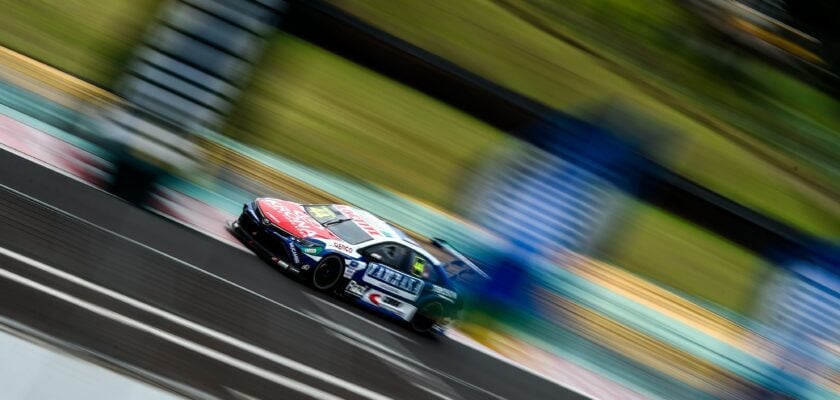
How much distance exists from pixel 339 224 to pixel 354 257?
1.83 ft

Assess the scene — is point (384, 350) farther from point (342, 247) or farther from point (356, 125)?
point (356, 125)

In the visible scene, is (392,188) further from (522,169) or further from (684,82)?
(684,82)

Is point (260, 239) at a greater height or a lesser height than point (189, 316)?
greater

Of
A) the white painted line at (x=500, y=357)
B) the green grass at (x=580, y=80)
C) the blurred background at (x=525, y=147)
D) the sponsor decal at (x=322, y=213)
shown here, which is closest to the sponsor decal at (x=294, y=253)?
the sponsor decal at (x=322, y=213)

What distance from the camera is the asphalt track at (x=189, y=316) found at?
7.75m

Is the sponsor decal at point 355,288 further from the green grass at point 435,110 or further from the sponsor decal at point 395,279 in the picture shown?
the green grass at point 435,110

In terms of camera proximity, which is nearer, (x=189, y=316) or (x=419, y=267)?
(x=189, y=316)

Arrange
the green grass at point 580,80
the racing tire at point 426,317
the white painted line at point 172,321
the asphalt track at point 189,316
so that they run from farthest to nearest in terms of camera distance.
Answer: the green grass at point 580,80 < the racing tire at point 426,317 < the white painted line at point 172,321 < the asphalt track at point 189,316

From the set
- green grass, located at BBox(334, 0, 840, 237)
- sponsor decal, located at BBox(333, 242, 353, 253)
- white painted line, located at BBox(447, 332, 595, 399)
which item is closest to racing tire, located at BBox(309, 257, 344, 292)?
sponsor decal, located at BBox(333, 242, 353, 253)

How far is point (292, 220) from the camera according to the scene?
12039 mm

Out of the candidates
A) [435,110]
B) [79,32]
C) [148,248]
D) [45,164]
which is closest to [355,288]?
[148,248]

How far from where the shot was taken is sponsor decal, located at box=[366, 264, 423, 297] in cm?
1227

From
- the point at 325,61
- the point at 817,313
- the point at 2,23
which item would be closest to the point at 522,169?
the point at 325,61

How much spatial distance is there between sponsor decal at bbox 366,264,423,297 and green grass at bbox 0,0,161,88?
4.77 m
